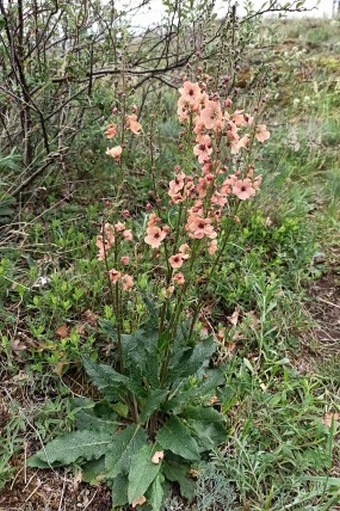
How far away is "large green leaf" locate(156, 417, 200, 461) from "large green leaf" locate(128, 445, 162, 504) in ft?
0.23

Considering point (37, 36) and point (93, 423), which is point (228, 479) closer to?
point (93, 423)

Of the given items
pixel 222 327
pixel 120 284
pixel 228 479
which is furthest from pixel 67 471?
pixel 222 327

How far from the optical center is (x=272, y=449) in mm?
2191

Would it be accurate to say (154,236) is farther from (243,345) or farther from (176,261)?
(243,345)

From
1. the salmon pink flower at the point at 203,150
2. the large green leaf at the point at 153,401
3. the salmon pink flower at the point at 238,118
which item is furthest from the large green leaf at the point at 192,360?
the salmon pink flower at the point at 238,118

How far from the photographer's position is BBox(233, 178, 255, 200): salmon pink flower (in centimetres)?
164

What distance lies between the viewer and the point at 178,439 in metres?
1.96

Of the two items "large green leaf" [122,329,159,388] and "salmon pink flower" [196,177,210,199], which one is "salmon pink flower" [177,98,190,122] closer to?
"salmon pink flower" [196,177,210,199]

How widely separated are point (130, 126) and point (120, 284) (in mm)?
589

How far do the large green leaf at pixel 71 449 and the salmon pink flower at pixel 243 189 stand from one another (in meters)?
1.14

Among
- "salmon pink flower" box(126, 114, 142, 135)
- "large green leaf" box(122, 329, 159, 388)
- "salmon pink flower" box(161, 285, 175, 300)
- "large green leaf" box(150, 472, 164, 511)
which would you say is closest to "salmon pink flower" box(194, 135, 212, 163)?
"salmon pink flower" box(126, 114, 142, 135)

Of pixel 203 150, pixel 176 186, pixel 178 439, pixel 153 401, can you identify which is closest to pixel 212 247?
pixel 176 186

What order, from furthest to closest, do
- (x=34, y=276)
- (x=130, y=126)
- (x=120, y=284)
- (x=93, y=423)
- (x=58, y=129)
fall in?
(x=58, y=129) < (x=34, y=276) < (x=93, y=423) < (x=120, y=284) < (x=130, y=126)

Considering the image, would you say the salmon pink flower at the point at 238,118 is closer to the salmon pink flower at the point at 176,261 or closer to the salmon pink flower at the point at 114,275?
the salmon pink flower at the point at 176,261
